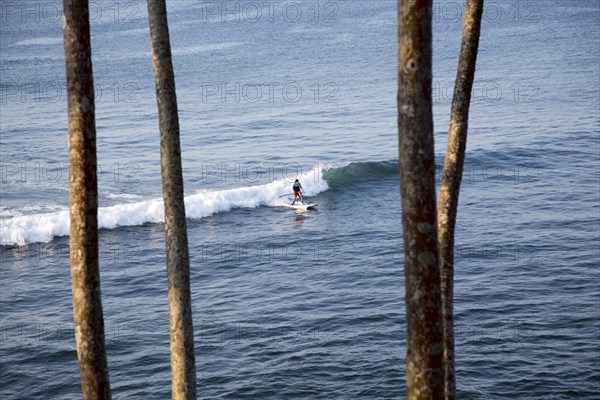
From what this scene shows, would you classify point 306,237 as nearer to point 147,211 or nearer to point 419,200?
point 147,211

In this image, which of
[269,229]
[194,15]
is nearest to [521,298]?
[269,229]

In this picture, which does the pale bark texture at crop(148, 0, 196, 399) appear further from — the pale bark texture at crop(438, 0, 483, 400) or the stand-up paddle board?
the stand-up paddle board

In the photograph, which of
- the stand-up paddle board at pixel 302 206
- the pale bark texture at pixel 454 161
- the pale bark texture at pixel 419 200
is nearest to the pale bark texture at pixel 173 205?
the pale bark texture at pixel 454 161

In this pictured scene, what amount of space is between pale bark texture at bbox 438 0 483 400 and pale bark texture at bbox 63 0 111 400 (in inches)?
174

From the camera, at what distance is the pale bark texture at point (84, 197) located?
897 cm

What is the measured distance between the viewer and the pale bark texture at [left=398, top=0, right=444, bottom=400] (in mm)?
7156

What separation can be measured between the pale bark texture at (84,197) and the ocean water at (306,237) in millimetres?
10573

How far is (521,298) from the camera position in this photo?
25266 millimetres

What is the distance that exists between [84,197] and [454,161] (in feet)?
15.7

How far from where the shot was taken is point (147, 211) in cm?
3934

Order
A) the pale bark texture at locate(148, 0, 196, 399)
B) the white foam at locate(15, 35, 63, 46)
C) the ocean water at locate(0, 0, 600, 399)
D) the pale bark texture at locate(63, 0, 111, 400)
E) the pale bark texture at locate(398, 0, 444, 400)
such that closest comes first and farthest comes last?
the pale bark texture at locate(398, 0, 444, 400), the pale bark texture at locate(63, 0, 111, 400), the pale bark texture at locate(148, 0, 196, 399), the ocean water at locate(0, 0, 600, 399), the white foam at locate(15, 35, 63, 46)

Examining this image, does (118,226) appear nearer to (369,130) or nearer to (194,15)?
(369,130)

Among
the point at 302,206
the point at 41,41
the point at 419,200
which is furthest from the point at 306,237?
the point at 41,41

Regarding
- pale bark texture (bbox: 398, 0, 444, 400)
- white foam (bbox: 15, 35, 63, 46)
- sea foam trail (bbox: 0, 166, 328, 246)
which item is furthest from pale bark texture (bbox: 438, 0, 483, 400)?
white foam (bbox: 15, 35, 63, 46)
